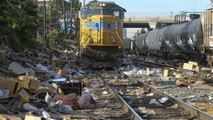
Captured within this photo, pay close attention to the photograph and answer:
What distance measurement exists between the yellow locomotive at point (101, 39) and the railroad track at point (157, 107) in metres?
8.99

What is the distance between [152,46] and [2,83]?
33.6 meters

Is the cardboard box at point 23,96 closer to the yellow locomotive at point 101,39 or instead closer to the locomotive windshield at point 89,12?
the yellow locomotive at point 101,39

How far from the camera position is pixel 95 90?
14484mm

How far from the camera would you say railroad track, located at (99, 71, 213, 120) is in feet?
29.6

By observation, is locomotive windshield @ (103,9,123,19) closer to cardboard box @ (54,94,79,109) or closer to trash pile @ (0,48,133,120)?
trash pile @ (0,48,133,120)

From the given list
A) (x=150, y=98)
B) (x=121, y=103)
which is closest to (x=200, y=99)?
(x=150, y=98)

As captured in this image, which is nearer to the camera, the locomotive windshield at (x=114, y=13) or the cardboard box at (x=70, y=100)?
the cardboard box at (x=70, y=100)

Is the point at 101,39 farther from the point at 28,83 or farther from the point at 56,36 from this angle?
the point at 56,36

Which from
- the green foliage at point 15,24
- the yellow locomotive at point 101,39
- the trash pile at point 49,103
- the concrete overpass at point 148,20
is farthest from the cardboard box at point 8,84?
the concrete overpass at point 148,20

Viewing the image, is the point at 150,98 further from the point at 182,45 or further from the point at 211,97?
the point at 182,45

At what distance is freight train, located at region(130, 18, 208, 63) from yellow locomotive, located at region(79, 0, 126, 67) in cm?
516

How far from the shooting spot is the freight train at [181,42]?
1017 inches

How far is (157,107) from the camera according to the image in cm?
1045

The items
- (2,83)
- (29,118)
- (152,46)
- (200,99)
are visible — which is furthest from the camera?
(152,46)
